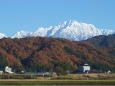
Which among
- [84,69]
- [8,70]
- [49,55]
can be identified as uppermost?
[49,55]

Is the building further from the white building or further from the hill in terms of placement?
the white building

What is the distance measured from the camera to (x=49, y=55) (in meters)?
168

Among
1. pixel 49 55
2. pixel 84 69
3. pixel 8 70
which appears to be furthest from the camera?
pixel 49 55

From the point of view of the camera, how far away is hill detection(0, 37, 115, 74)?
505 ft

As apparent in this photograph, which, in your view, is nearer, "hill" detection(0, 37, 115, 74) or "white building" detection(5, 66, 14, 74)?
"white building" detection(5, 66, 14, 74)

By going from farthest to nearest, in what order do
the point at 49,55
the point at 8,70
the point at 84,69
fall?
the point at 49,55 < the point at 84,69 < the point at 8,70

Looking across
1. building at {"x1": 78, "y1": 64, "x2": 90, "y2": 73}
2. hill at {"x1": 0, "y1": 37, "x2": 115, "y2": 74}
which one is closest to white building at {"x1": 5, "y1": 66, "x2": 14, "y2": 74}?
hill at {"x1": 0, "y1": 37, "x2": 115, "y2": 74}

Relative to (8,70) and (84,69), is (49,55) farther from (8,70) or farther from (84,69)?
(8,70)

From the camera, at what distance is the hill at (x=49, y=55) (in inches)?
6055

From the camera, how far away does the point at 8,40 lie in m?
184

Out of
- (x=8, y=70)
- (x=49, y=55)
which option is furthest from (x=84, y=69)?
(x=8, y=70)

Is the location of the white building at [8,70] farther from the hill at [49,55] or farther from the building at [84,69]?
the building at [84,69]

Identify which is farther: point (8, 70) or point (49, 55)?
point (49, 55)

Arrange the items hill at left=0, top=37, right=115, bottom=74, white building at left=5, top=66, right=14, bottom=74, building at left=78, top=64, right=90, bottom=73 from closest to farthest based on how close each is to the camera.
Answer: white building at left=5, top=66, right=14, bottom=74
building at left=78, top=64, right=90, bottom=73
hill at left=0, top=37, right=115, bottom=74
